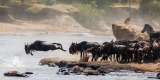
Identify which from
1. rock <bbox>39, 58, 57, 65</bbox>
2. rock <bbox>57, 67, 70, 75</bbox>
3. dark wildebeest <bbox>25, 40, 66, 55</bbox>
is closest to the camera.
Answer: rock <bbox>57, 67, 70, 75</bbox>

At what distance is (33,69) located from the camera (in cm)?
4962

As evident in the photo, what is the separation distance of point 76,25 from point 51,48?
60.0 meters

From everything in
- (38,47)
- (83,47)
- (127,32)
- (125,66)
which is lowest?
(125,66)

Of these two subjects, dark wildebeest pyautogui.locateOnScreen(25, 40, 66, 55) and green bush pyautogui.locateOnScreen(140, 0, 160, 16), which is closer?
dark wildebeest pyautogui.locateOnScreen(25, 40, 66, 55)

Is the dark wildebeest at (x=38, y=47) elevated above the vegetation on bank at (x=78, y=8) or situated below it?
below

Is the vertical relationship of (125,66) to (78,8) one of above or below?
below

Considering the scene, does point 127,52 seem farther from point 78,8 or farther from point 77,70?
point 78,8

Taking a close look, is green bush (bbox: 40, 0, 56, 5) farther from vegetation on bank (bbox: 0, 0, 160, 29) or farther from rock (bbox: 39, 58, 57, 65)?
rock (bbox: 39, 58, 57, 65)

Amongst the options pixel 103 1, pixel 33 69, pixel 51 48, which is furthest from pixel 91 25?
pixel 33 69

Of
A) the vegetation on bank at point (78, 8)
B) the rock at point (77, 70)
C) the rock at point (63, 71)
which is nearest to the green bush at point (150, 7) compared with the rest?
the vegetation on bank at point (78, 8)

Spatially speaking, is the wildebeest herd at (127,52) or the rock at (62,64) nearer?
the rock at (62,64)

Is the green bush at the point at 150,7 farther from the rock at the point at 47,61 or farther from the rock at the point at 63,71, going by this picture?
the rock at the point at 63,71

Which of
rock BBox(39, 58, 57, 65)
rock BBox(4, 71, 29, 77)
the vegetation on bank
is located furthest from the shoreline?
the vegetation on bank

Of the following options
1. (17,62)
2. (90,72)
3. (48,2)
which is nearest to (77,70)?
(90,72)
